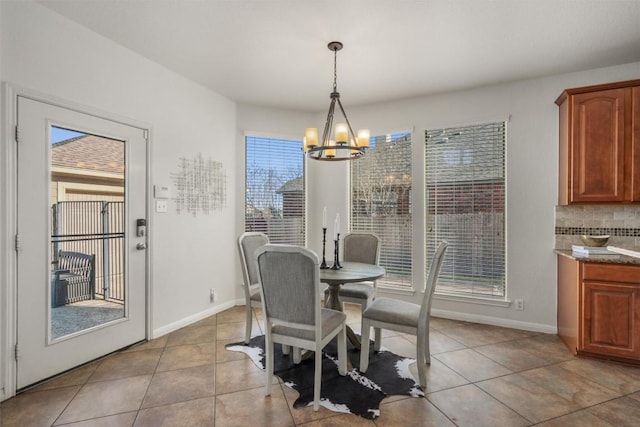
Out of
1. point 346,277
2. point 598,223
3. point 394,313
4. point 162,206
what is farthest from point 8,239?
point 598,223

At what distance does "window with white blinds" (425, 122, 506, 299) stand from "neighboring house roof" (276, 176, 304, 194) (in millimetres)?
1736

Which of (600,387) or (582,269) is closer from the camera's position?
(600,387)

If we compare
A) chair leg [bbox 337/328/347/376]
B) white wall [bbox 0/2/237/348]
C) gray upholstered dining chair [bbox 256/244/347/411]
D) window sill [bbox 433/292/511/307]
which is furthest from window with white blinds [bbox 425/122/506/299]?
white wall [bbox 0/2/237/348]

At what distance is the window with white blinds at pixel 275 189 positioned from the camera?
4.46 m

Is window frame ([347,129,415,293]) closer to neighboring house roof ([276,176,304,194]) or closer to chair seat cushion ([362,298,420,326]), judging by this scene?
neighboring house roof ([276,176,304,194])

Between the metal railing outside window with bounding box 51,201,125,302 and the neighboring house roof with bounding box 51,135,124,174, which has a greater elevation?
the neighboring house roof with bounding box 51,135,124,174

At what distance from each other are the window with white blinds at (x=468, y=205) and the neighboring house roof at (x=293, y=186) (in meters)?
1.74

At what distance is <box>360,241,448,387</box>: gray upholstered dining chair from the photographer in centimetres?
237

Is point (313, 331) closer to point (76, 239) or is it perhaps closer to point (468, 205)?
point (76, 239)

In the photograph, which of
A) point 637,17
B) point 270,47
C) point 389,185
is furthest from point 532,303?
point 270,47

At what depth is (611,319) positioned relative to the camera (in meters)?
2.73

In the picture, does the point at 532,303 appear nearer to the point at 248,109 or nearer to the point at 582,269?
the point at 582,269

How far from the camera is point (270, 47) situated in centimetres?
289

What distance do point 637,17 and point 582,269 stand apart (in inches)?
78.8
